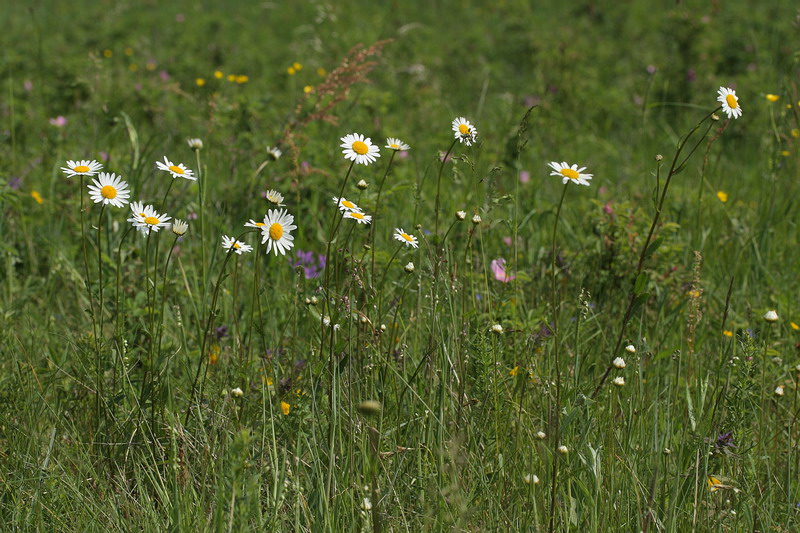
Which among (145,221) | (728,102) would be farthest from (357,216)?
(728,102)

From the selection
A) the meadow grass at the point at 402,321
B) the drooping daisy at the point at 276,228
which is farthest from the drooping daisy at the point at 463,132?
the drooping daisy at the point at 276,228

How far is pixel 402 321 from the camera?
1980 mm

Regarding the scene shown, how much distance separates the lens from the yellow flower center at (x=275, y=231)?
1636mm

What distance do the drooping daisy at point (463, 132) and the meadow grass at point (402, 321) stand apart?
0.02 m

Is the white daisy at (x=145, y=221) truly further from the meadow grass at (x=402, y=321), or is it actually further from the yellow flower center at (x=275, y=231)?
the yellow flower center at (x=275, y=231)

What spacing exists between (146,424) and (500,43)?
6.35 m

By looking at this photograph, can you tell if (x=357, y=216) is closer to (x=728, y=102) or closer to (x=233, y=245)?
(x=233, y=245)

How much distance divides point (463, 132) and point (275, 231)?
508 mm

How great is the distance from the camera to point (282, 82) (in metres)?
5.55

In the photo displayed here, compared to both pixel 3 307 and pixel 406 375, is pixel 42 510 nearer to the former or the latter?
pixel 406 375

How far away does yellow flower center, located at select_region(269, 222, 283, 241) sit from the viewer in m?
1.64

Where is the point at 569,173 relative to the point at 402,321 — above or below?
above

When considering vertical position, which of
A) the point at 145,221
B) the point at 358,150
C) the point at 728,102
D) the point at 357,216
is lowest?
the point at 145,221

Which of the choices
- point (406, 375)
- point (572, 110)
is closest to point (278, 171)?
point (406, 375)
